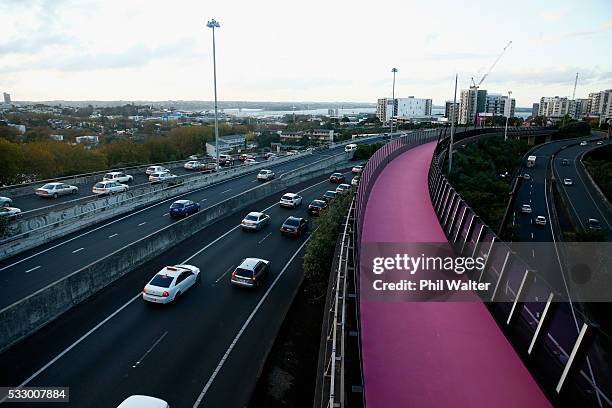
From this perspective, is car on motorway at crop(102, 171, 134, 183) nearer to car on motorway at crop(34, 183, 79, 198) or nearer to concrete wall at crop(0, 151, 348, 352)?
car on motorway at crop(34, 183, 79, 198)

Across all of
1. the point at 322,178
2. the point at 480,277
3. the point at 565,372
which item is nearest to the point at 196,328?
the point at 480,277

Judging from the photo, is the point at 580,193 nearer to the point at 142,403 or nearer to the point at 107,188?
the point at 107,188

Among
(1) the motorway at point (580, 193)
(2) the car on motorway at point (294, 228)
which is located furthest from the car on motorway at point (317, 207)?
(1) the motorway at point (580, 193)

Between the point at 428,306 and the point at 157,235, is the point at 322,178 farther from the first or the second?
the point at 428,306

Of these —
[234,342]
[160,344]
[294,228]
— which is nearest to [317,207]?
[294,228]

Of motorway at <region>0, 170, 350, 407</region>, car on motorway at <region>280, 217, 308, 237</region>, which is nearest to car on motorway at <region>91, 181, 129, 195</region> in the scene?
motorway at <region>0, 170, 350, 407</region>

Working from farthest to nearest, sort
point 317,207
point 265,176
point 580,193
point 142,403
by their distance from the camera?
point 580,193, point 265,176, point 317,207, point 142,403

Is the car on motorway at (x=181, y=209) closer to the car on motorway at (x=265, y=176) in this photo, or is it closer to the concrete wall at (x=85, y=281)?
the concrete wall at (x=85, y=281)
